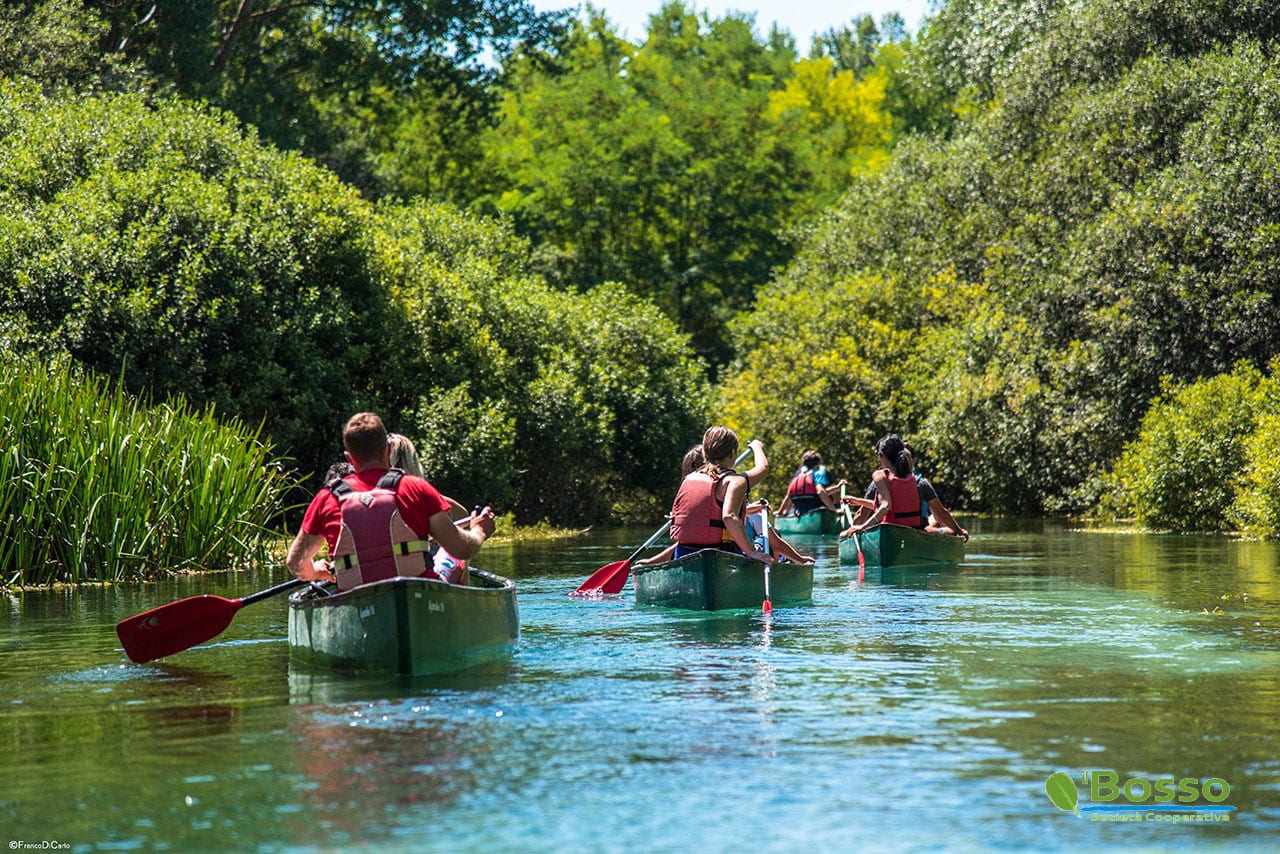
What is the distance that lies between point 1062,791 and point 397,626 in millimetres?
4814

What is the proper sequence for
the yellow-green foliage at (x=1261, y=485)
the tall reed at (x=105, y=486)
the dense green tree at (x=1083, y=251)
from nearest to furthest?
1. the tall reed at (x=105, y=486)
2. the yellow-green foliage at (x=1261, y=485)
3. the dense green tree at (x=1083, y=251)

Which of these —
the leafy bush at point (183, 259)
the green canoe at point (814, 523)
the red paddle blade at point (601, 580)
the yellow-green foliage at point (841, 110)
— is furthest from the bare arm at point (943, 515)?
the yellow-green foliage at point (841, 110)

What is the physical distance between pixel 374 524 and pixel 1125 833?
556 centimetres

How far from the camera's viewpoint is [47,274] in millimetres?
26453

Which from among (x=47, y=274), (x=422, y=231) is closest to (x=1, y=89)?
(x=47, y=274)

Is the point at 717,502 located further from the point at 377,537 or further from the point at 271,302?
the point at 271,302

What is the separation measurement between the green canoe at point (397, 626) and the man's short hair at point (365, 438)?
0.85 metres

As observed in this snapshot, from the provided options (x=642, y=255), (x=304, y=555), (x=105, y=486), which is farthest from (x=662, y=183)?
(x=304, y=555)

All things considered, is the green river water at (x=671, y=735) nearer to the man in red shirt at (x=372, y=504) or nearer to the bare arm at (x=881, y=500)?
the man in red shirt at (x=372, y=504)

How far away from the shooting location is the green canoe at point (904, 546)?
20281 millimetres

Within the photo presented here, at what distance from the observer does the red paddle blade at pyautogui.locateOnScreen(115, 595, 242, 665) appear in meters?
12.0

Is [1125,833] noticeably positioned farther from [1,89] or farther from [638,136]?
[638,136]

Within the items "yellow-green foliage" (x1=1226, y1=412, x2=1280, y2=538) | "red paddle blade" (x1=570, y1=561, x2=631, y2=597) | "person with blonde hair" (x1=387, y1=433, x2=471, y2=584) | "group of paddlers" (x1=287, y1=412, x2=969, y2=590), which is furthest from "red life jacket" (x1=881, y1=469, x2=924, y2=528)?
"person with blonde hair" (x1=387, y1=433, x2=471, y2=584)

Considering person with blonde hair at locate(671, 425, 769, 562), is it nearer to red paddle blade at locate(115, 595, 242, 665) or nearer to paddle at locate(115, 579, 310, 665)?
paddle at locate(115, 579, 310, 665)
